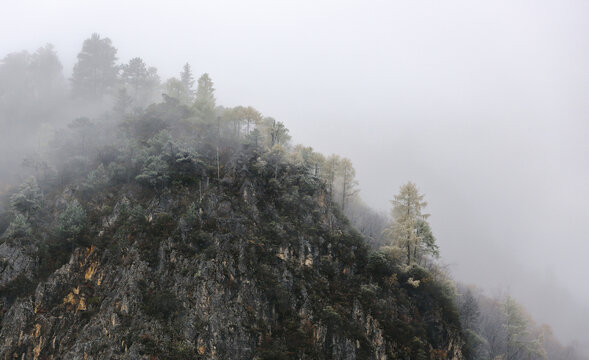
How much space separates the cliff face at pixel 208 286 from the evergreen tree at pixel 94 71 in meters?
43.7

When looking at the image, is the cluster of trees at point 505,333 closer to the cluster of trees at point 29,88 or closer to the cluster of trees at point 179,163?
the cluster of trees at point 179,163

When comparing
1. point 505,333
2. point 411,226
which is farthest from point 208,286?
point 505,333

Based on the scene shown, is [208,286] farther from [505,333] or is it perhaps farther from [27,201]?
[505,333]

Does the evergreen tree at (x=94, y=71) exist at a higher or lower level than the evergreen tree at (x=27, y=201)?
higher

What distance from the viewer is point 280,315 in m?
30.0

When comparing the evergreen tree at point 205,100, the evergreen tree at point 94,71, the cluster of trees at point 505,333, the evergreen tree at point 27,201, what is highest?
the evergreen tree at point 94,71

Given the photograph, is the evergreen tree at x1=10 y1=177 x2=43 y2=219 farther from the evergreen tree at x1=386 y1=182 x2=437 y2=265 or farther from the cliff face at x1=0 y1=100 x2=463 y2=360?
the evergreen tree at x1=386 y1=182 x2=437 y2=265

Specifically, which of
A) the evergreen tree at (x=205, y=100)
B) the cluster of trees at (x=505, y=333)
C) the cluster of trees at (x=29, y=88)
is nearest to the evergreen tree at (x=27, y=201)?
the evergreen tree at (x=205, y=100)

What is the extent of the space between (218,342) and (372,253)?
1909 centimetres

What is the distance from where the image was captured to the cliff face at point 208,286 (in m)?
26.9

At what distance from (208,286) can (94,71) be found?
6943 centimetres

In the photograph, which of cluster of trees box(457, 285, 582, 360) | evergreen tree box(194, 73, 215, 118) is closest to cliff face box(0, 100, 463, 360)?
cluster of trees box(457, 285, 582, 360)

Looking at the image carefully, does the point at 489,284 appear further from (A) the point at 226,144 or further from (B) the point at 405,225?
(A) the point at 226,144

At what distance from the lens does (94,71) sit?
71.2 meters
